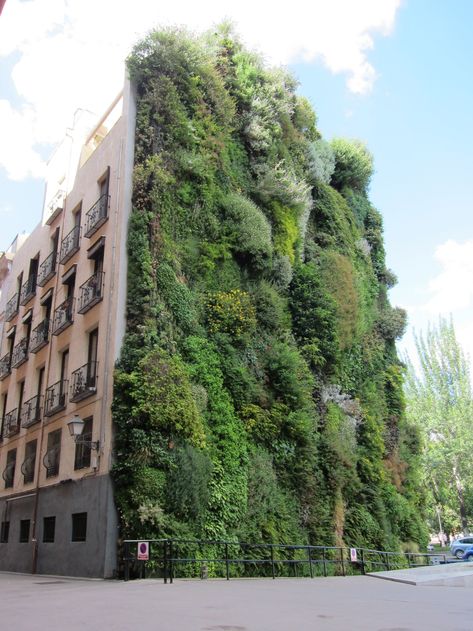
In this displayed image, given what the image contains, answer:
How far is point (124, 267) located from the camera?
57.2 ft

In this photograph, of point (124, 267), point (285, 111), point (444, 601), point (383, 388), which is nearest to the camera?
point (444, 601)

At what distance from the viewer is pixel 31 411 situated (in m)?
21.8

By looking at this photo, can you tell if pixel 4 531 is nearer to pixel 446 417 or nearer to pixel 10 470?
pixel 10 470

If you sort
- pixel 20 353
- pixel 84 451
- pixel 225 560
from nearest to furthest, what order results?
pixel 225 560 < pixel 84 451 < pixel 20 353

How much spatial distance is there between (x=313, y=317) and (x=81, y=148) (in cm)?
1164

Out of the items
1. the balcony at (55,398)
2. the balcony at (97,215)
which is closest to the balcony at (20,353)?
the balcony at (55,398)

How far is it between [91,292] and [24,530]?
8381mm

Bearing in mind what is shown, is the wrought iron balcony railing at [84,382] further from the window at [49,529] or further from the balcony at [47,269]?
the balcony at [47,269]

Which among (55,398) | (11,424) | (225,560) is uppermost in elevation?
(55,398)

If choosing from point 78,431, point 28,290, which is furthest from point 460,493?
point 78,431

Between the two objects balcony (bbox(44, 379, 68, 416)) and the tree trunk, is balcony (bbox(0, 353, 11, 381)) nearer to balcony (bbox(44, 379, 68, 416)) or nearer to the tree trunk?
balcony (bbox(44, 379, 68, 416))

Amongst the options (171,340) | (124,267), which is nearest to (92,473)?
(171,340)

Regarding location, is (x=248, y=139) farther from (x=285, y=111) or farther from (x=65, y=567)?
(x=65, y=567)

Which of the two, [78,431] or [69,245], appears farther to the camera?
[69,245]
